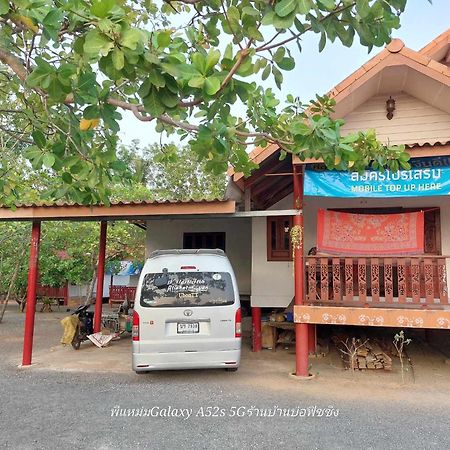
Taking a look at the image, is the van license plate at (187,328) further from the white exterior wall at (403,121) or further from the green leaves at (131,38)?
the white exterior wall at (403,121)

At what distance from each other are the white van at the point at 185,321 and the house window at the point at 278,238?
2949 mm

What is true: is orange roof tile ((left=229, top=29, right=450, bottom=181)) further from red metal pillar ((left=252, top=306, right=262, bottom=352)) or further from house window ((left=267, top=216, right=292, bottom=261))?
red metal pillar ((left=252, top=306, right=262, bottom=352))

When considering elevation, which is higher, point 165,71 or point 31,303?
point 165,71

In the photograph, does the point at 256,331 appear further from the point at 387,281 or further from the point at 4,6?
the point at 4,6

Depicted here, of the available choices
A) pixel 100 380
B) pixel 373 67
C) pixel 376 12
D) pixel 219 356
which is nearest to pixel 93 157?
pixel 376 12

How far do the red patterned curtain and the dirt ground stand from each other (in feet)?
7.02

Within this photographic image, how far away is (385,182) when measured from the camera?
264 inches

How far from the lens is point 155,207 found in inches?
295

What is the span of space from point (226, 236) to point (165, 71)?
30.7 ft

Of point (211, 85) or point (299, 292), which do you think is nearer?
point (211, 85)

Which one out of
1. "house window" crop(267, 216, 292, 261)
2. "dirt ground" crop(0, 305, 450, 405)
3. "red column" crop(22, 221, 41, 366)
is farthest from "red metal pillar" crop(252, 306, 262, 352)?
"red column" crop(22, 221, 41, 366)

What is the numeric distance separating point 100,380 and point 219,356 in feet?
6.87

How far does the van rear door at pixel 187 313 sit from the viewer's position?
593cm

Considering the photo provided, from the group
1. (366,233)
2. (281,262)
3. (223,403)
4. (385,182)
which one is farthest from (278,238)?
(223,403)
